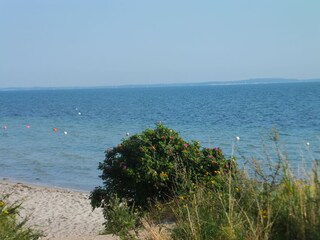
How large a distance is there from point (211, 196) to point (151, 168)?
219cm

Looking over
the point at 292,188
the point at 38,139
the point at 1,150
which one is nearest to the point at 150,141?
the point at 292,188

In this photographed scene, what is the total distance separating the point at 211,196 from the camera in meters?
6.54

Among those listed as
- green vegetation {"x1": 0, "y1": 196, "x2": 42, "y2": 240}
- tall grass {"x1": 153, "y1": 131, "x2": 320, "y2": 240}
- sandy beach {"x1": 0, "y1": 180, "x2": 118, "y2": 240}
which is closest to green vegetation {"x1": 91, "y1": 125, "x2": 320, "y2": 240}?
tall grass {"x1": 153, "y1": 131, "x2": 320, "y2": 240}

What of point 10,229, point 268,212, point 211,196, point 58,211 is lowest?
point 58,211

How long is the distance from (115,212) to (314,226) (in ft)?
7.52

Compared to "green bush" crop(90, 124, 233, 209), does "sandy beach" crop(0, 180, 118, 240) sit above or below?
below

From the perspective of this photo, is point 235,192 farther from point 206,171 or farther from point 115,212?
point 206,171

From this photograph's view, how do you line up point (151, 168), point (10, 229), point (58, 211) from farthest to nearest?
point (58, 211) < point (151, 168) < point (10, 229)

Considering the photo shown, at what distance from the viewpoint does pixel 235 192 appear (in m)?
6.00

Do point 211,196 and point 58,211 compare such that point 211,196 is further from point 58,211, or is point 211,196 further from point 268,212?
point 58,211

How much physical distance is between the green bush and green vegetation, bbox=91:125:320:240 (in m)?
0.02

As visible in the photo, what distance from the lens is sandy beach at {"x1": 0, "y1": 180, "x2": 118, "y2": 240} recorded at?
10.9 metres

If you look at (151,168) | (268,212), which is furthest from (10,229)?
(151,168)

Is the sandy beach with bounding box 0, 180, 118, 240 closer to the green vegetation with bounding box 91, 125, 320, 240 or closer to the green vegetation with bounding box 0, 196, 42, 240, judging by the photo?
the green vegetation with bounding box 91, 125, 320, 240
